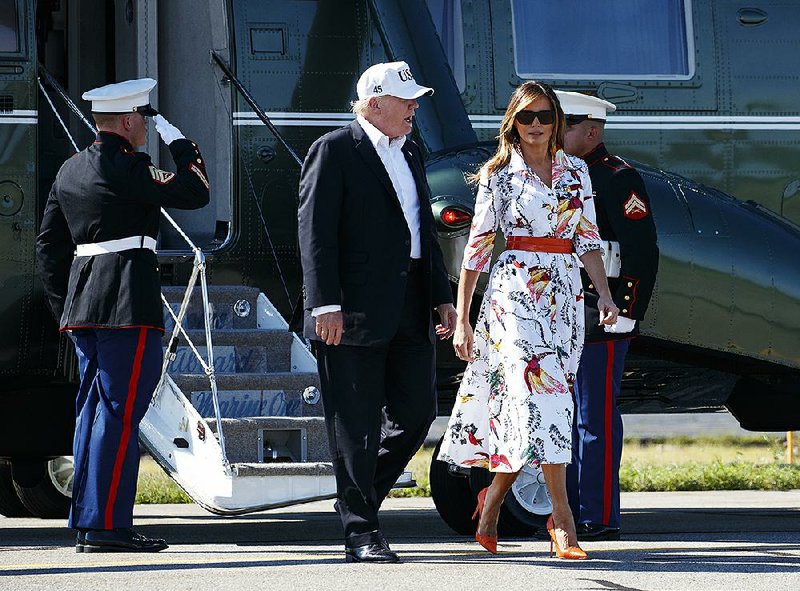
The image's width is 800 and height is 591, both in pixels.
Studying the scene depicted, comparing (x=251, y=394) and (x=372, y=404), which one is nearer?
(x=372, y=404)

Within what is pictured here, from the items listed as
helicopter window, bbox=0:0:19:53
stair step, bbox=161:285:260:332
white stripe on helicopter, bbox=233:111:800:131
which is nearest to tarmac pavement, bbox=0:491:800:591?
stair step, bbox=161:285:260:332

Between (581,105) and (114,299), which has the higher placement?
(581,105)

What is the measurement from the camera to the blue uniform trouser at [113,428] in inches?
252

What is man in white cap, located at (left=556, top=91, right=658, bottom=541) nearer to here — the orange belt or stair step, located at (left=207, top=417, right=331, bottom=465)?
the orange belt

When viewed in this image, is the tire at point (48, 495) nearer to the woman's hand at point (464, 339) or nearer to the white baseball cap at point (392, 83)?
the woman's hand at point (464, 339)

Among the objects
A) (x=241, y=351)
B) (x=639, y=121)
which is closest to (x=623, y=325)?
(x=241, y=351)

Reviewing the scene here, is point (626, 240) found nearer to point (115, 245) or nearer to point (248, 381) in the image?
point (248, 381)

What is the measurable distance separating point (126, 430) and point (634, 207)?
238 centimetres

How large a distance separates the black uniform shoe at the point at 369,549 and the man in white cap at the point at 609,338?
4.36 ft

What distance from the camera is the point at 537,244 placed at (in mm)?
6094

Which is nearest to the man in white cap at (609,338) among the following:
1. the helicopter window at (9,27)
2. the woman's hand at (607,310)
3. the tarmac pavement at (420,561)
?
the tarmac pavement at (420,561)

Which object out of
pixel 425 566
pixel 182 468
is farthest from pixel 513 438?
pixel 182 468

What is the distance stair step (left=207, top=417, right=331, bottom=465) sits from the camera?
6.66m

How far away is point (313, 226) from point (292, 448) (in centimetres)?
131
